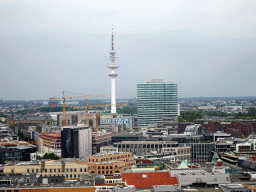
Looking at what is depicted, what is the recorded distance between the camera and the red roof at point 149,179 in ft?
204

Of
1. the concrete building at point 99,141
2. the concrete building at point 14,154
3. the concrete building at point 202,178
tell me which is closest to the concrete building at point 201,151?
the concrete building at point 99,141

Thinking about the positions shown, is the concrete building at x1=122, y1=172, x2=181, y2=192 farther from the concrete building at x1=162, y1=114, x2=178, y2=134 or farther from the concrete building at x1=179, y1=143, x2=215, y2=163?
the concrete building at x1=162, y1=114, x2=178, y2=134

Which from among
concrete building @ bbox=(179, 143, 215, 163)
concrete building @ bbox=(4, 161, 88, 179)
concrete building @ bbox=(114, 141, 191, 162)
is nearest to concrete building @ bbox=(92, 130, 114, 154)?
concrete building @ bbox=(114, 141, 191, 162)

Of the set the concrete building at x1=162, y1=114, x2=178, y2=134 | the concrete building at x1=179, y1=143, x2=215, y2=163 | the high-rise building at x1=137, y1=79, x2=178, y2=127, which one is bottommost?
the concrete building at x1=179, y1=143, x2=215, y2=163

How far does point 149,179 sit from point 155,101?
412 ft

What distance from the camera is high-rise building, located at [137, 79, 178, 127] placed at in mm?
188375

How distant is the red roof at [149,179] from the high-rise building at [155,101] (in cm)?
12294

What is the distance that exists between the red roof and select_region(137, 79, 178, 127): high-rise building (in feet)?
403

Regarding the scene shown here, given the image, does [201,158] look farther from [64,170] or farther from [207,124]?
[207,124]

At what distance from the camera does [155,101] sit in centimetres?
18800

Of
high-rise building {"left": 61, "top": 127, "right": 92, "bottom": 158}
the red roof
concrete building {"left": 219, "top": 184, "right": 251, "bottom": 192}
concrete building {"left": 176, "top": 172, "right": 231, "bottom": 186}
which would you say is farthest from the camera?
high-rise building {"left": 61, "top": 127, "right": 92, "bottom": 158}

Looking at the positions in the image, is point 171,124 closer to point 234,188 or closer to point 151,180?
point 151,180

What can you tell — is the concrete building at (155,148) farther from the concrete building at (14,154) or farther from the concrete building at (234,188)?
the concrete building at (234,188)

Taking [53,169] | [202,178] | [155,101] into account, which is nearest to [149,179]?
[202,178]
